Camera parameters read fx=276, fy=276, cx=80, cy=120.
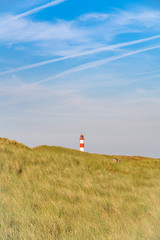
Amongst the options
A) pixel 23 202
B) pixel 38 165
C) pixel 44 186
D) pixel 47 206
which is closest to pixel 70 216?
pixel 47 206

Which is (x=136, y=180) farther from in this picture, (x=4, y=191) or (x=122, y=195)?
(x=4, y=191)

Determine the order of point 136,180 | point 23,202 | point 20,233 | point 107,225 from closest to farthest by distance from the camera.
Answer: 1. point 20,233
2. point 107,225
3. point 23,202
4. point 136,180

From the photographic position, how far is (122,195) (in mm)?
6250

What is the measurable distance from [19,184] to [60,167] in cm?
243

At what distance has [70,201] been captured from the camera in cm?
558

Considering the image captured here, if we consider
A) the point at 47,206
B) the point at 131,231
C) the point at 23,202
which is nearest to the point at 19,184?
the point at 23,202

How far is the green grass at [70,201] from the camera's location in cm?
368

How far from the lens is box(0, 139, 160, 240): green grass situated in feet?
12.1

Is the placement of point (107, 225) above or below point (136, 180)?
below

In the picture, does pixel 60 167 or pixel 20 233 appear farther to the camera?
pixel 60 167

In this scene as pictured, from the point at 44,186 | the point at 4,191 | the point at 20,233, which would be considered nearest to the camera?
the point at 20,233

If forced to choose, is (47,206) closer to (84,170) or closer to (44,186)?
(44,186)

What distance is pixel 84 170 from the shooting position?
9.00 meters

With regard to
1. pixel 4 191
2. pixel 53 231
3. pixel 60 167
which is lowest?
pixel 53 231
